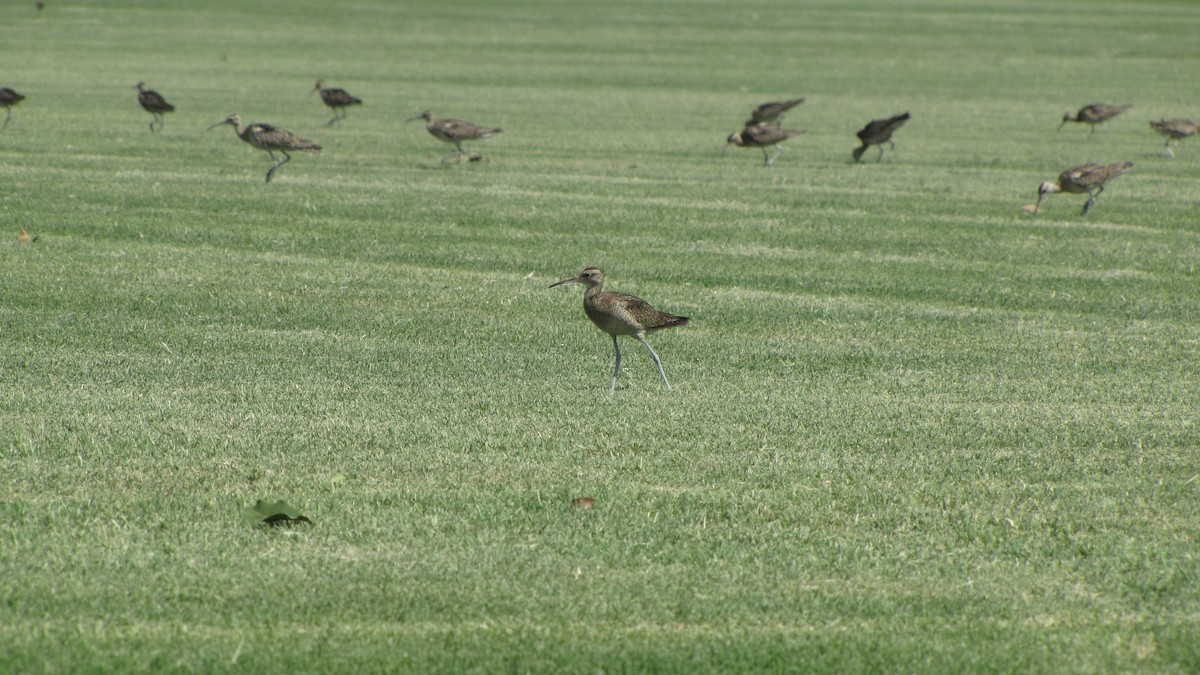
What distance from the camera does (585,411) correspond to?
9.55 metres

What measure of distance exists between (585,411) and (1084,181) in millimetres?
12307

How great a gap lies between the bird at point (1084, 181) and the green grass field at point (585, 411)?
418 mm

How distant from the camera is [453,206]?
1856 cm

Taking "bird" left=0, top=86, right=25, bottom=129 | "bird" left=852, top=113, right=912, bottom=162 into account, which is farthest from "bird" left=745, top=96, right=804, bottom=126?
"bird" left=0, top=86, right=25, bottom=129

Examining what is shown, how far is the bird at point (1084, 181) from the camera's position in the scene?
1953 centimetres

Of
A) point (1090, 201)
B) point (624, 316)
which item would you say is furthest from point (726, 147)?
point (624, 316)

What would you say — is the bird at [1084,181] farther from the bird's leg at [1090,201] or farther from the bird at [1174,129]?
the bird at [1174,129]

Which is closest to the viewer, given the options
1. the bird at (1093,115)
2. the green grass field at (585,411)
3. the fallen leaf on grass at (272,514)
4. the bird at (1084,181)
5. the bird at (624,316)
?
the green grass field at (585,411)

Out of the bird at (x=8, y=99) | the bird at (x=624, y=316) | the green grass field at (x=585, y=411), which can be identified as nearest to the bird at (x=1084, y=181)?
Result: the green grass field at (x=585, y=411)

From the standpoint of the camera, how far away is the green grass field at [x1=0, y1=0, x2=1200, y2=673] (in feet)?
19.9

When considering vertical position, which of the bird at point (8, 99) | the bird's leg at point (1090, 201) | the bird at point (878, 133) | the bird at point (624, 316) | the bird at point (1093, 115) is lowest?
the bird at point (8, 99)

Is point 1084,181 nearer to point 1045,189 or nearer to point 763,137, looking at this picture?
point 1045,189

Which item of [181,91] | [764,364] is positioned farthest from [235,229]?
[181,91]

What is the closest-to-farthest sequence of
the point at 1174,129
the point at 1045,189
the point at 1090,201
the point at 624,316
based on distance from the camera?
the point at 624,316 → the point at 1045,189 → the point at 1090,201 → the point at 1174,129
